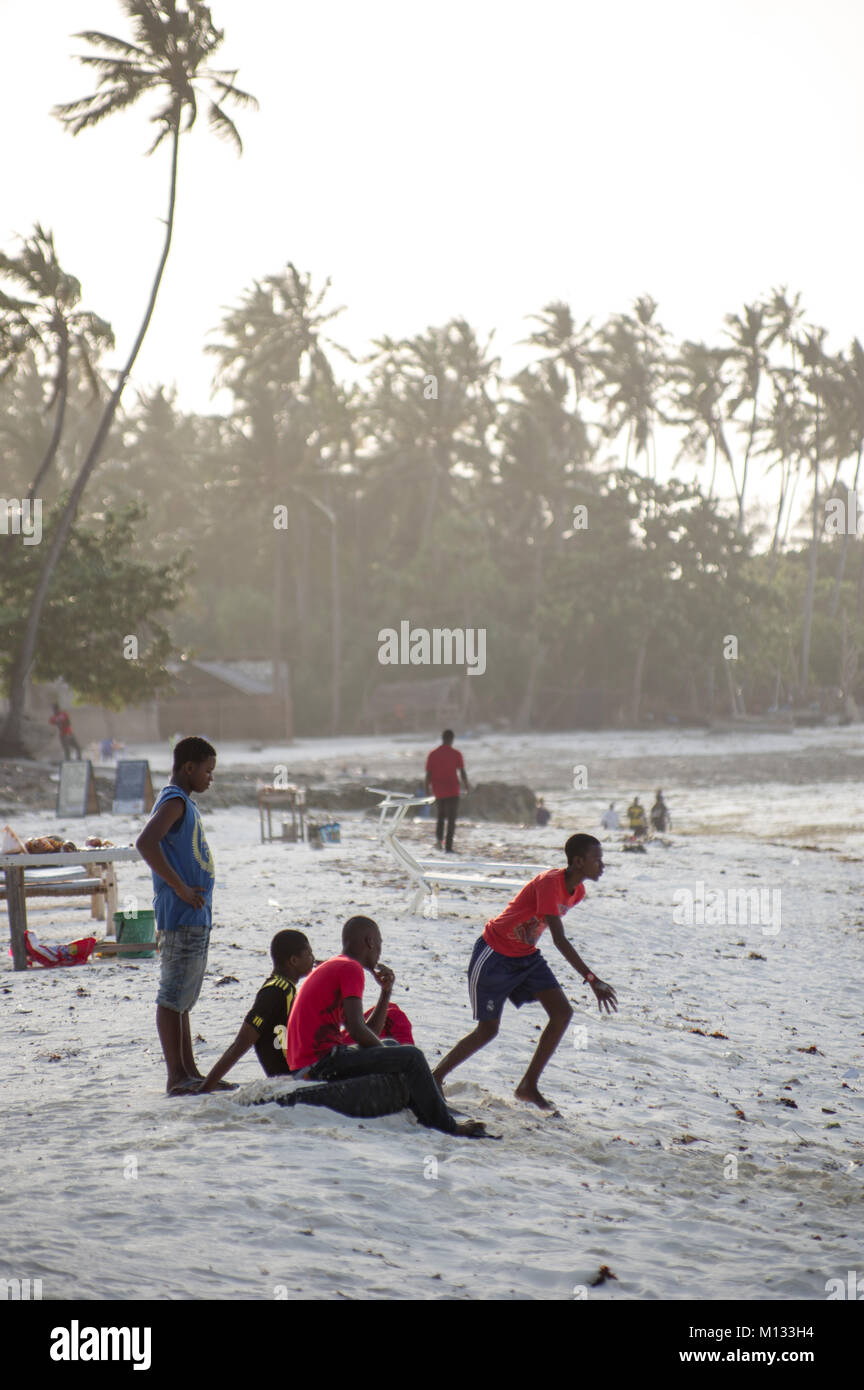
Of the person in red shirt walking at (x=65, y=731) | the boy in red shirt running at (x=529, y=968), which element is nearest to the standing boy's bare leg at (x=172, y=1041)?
the boy in red shirt running at (x=529, y=968)

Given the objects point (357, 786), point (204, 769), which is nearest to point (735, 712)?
point (357, 786)

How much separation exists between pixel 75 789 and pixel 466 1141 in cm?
1439

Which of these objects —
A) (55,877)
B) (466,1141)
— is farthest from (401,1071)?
(55,877)

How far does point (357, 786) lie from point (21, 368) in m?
50.5

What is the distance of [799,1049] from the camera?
741 centimetres

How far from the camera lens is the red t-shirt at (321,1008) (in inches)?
209

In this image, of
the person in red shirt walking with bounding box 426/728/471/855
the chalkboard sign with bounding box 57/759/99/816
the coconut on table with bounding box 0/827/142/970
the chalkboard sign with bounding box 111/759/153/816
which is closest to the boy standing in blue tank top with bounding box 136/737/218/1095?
the coconut on table with bounding box 0/827/142/970

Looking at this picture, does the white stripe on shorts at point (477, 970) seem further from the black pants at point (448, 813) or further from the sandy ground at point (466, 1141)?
the black pants at point (448, 813)

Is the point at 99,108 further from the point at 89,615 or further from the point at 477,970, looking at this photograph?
the point at 477,970

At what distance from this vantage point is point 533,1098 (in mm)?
5938

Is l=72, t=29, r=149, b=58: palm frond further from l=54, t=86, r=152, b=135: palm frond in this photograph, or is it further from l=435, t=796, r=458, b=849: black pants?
l=435, t=796, r=458, b=849: black pants

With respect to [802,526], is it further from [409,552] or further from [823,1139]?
[823,1139]
